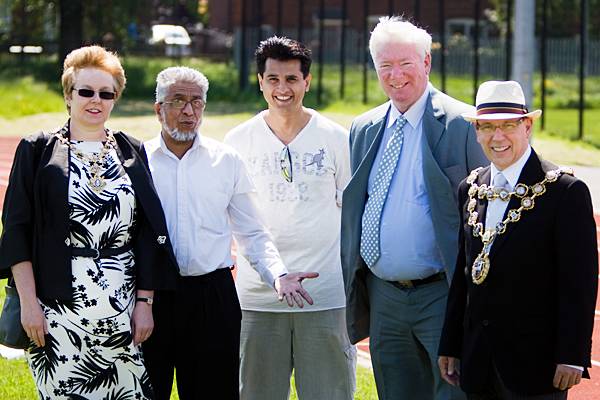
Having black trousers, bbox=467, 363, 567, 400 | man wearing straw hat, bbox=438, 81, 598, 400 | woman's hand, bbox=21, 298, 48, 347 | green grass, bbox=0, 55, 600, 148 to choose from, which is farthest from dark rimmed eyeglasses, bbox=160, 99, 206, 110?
green grass, bbox=0, 55, 600, 148

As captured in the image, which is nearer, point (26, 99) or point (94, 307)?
point (94, 307)

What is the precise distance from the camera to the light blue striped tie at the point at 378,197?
219 inches

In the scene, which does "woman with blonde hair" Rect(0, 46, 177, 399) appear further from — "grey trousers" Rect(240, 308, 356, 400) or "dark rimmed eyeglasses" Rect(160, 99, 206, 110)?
"grey trousers" Rect(240, 308, 356, 400)

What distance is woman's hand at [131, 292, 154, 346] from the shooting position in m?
5.29

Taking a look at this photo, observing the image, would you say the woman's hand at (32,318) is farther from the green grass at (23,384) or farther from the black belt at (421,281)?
the green grass at (23,384)

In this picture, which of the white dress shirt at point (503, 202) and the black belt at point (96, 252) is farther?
the black belt at point (96, 252)

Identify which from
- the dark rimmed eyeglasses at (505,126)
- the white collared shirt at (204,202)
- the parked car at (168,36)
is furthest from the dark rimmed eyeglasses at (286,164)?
the parked car at (168,36)

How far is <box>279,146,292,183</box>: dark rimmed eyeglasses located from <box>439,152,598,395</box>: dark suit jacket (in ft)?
4.74

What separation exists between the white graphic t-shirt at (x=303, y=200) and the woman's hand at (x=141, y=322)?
957 millimetres

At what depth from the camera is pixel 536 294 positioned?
466cm

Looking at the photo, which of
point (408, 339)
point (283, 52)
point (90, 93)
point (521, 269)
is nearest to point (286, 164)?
point (283, 52)

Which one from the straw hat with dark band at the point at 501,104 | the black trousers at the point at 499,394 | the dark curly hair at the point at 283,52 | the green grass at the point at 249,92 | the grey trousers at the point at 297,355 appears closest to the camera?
the black trousers at the point at 499,394

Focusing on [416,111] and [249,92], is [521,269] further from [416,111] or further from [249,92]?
[249,92]

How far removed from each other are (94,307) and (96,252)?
0.25 meters
